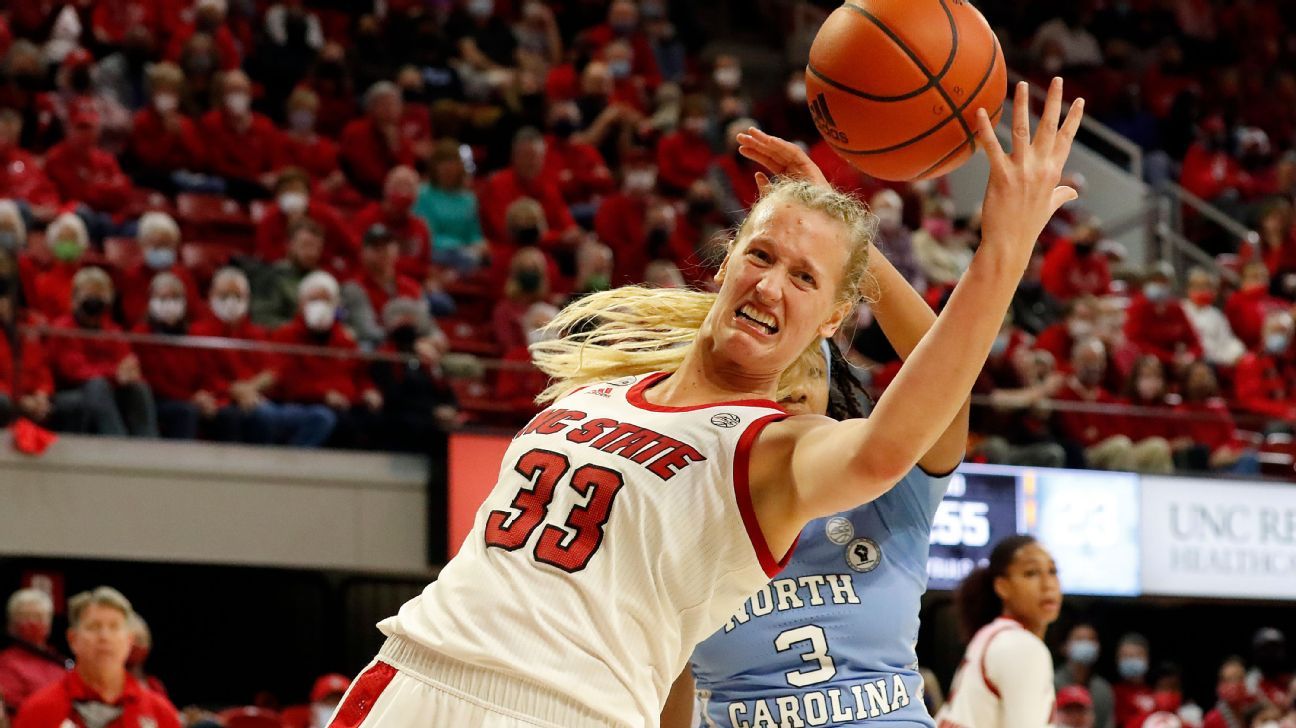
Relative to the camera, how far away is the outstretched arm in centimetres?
344

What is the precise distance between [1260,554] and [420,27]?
6.24 metres

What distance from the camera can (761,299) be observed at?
2.96 metres

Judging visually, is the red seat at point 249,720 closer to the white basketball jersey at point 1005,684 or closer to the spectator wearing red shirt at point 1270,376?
the white basketball jersey at point 1005,684

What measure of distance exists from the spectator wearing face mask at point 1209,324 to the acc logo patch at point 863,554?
9.11 metres

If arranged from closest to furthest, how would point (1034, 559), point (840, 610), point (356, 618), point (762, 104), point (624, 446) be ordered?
point (624, 446) → point (840, 610) → point (1034, 559) → point (356, 618) → point (762, 104)

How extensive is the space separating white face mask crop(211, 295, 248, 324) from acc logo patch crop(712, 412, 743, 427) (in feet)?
20.1

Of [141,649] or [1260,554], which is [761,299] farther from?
[1260,554]

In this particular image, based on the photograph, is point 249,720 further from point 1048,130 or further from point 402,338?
point 1048,130

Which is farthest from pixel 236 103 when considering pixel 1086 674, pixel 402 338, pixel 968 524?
pixel 1086 674

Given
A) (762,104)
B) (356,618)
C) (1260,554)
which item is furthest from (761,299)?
(762,104)

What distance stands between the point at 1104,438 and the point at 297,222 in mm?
4621

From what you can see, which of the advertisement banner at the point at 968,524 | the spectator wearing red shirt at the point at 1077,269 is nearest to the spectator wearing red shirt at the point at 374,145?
the advertisement banner at the point at 968,524

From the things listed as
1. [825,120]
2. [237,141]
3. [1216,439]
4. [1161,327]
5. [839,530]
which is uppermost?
[237,141]

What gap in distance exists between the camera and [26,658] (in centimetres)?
720
